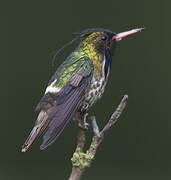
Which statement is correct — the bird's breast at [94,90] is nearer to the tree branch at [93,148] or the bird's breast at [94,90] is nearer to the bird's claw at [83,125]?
the bird's claw at [83,125]

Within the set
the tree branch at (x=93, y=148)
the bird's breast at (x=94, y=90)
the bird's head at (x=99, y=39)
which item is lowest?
the tree branch at (x=93, y=148)

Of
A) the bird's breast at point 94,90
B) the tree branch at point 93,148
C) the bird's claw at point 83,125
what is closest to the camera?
the tree branch at point 93,148

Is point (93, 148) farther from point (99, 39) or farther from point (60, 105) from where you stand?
point (99, 39)

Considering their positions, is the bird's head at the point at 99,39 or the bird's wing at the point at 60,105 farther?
the bird's head at the point at 99,39

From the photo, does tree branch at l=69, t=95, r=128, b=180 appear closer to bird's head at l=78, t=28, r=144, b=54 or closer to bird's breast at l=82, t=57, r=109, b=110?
bird's breast at l=82, t=57, r=109, b=110

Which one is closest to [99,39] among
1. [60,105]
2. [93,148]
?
[60,105]

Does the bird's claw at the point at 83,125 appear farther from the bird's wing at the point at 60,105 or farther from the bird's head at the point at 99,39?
the bird's head at the point at 99,39

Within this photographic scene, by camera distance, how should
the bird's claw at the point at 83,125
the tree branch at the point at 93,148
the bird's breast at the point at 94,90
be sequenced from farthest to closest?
1. the bird's breast at the point at 94,90
2. the bird's claw at the point at 83,125
3. the tree branch at the point at 93,148

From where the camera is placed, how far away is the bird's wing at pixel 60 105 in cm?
241

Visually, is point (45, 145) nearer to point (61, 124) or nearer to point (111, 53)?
point (61, 124)

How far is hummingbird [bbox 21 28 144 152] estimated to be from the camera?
2.42 meters

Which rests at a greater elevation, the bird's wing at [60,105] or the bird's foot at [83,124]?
the bird's wing at [60,105]

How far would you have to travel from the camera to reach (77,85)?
2.61 metres

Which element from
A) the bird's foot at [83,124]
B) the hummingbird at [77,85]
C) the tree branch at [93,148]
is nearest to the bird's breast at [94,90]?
the hummingbird at [77,85]
